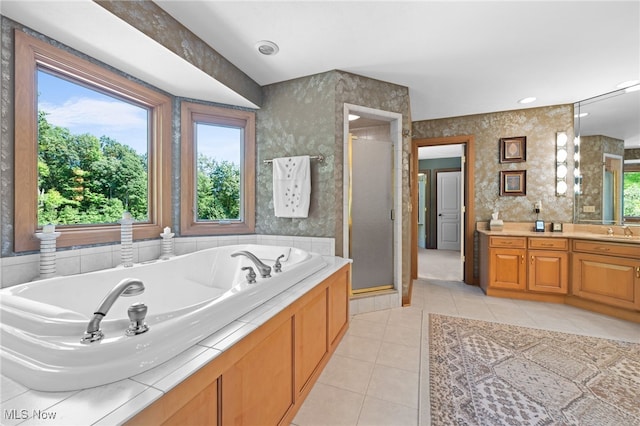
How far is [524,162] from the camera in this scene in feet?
11.6

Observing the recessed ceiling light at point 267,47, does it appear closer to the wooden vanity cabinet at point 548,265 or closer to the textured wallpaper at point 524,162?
the textured wallpaper at point 524,162

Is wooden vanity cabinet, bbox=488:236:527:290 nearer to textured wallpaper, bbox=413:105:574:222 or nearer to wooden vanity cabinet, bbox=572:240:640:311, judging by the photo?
wooden vanity cabinet, bbox=572:240:640:311

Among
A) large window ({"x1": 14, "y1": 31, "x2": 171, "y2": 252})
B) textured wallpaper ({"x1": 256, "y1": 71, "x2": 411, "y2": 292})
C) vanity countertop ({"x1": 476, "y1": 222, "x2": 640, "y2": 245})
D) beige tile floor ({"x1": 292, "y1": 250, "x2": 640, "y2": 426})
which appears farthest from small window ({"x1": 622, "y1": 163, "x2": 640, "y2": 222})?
large window ({"x1": 14, "y1": 31, "x2": 171, "y2": 252})

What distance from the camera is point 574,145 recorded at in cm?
337

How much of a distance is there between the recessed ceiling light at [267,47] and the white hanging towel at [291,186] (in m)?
0.91

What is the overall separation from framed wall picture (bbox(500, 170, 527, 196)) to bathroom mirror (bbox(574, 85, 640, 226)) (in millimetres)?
558

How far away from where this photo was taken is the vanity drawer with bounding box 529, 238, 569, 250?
9.82 feet

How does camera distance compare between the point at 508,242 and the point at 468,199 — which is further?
the point at 468,199

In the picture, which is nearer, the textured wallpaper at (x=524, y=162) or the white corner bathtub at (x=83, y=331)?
the white corner bathtub at (x=83, y=331)

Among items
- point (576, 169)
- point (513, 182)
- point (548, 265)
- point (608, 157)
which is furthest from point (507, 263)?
point (608, 157)

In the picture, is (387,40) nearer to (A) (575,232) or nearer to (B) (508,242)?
(B) (508,242)

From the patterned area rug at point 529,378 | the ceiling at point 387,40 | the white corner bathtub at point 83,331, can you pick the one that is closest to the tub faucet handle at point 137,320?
the white corner bathtub at point 83,331

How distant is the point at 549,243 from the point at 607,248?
454 mm

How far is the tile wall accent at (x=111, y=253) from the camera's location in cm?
148
